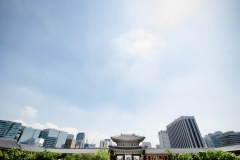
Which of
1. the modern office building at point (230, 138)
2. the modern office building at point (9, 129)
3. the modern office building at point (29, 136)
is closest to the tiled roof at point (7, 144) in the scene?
the modern office building at point (9, 129)

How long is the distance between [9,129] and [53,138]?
54.4 meters

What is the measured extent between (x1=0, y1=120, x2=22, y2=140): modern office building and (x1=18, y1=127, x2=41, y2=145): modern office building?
47.7m

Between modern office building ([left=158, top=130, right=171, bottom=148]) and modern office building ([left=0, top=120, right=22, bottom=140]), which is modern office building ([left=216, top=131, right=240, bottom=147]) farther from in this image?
modern office building ([left=0, top=120, right=22, bottom=140])

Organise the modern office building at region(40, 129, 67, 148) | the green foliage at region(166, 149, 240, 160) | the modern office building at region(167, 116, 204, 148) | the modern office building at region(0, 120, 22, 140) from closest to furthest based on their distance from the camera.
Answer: the green foliage at region(166, 149, 240, 160), the modern office building at region(167, 116, 204, 148), the modern office building at region(0, 120, 22, 140), the modern office building at region(40, 129, 67, 148)

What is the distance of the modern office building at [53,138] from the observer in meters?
138

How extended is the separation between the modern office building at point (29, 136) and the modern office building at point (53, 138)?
7.33 metres

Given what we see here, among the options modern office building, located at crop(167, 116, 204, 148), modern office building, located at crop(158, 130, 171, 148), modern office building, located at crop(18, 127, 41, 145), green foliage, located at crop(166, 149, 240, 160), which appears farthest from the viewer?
modern office building, located at crop(18, 127, 41, 145)

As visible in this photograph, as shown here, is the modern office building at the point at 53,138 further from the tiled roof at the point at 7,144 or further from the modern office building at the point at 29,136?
the tiled roof at the point at 7,144

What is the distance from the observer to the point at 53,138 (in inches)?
5551

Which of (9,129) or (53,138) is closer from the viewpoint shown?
(9,129)

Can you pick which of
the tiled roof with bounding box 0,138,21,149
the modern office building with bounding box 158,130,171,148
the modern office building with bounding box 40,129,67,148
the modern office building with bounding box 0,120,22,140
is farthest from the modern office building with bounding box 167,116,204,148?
the modern office building with bounding box 40,129,67,148

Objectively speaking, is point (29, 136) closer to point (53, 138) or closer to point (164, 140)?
point (53, 138)

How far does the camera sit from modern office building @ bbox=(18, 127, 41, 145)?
137000 mm

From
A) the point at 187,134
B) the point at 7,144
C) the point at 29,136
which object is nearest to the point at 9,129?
the point at 29,136
